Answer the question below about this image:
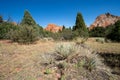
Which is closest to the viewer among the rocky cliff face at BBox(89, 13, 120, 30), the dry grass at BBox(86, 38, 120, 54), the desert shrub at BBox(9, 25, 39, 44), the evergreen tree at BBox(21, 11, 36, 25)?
the dry grass at BBox(86, 38, 120, 54)

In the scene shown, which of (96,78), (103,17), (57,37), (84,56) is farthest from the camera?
(103,17)

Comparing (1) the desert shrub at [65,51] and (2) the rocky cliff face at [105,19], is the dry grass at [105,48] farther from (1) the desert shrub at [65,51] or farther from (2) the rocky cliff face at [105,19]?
(2) the rocky cliff face at [105,19]

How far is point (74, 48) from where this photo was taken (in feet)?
19.3

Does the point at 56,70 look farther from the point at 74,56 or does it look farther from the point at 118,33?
the point at 118,33

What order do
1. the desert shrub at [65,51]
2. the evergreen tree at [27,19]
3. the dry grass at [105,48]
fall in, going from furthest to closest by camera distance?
1. the evergreen tree at [27,19]
2. the dry grass at [105,48]
3. the desert shrub at [65,51]

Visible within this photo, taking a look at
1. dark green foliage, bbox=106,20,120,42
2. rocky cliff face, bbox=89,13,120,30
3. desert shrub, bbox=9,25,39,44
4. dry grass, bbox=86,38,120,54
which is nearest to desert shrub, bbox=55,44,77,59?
dry grass, bbox=86,38,120,54

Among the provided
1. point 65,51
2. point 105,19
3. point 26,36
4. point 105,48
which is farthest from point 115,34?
point 105,19

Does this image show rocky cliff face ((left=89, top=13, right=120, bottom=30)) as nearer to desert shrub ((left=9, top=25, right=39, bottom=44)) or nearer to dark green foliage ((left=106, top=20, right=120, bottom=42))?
dark green foliage ((left=106, top=20, right=120, bottom=42))

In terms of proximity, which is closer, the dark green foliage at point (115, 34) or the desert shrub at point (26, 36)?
the desert shrub at point (26, 36)

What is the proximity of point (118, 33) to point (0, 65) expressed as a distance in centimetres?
2058

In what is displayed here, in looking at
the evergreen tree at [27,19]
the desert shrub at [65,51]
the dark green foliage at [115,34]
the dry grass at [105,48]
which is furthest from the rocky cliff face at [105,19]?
the desert shrub at [65,51]

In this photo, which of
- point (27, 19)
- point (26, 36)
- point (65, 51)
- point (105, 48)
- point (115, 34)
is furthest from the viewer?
point (27, 19)

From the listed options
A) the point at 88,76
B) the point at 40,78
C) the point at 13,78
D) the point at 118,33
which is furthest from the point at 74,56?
the point at 118,33

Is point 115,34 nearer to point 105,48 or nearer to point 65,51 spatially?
point 105,48
